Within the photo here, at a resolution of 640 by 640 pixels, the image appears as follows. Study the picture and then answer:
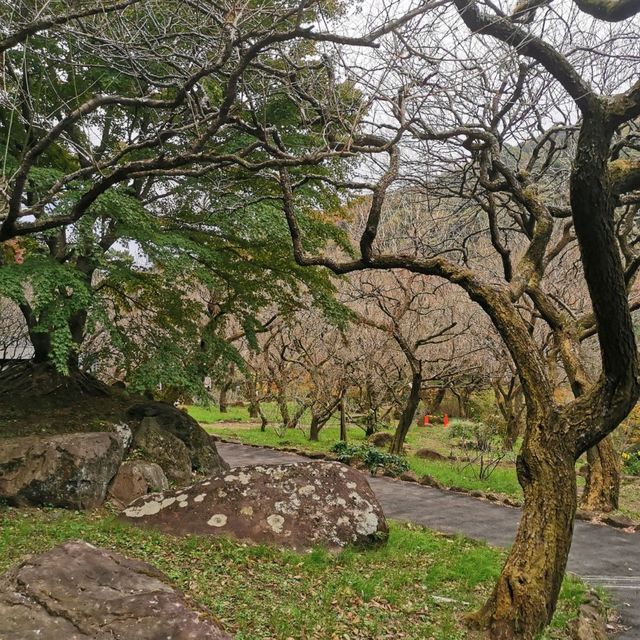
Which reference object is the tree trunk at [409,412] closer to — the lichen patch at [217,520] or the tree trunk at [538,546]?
the lichen patch at [217,520]

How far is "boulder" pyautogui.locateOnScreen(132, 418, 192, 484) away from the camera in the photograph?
945cm

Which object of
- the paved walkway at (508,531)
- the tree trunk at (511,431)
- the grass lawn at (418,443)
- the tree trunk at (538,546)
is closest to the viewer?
the tree trunk at (538,546)

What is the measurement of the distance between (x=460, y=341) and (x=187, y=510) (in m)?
14.3

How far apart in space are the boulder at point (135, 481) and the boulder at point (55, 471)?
255 mm

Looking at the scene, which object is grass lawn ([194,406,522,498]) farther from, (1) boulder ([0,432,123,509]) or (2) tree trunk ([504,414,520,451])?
(1) boulder ([0,432,123,509])

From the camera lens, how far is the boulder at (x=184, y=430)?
10164 mm

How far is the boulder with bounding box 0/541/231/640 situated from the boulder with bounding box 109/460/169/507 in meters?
4.37

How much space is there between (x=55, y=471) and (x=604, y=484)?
31.6ft

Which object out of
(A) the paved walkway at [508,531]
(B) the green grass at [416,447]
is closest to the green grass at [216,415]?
(B) the green grass at [416,447]

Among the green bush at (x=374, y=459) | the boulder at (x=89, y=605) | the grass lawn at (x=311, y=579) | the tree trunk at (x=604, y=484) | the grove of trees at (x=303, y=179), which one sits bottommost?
the grass lawn at (x=311, y=579)

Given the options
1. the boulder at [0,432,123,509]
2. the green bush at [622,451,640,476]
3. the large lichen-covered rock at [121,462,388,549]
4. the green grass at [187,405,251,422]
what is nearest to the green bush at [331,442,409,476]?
the large lichen-covered rock at [121,462,388,549]

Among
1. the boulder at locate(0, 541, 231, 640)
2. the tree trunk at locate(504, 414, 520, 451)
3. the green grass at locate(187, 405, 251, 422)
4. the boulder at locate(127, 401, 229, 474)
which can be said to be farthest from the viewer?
the green grass at locate(187, 405, 251, 422)

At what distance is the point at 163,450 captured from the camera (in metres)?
9.62

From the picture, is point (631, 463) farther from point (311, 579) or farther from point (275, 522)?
point (311, 579)
